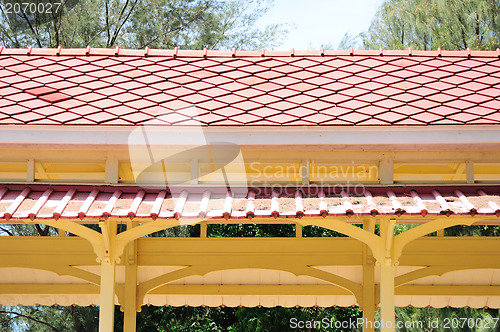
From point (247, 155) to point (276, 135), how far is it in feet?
1.32

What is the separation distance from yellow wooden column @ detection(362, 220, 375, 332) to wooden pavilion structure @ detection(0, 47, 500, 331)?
0.03 m

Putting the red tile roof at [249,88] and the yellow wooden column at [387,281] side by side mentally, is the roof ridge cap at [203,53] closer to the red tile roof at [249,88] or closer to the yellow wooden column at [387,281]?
the red tile roof at [249,88]

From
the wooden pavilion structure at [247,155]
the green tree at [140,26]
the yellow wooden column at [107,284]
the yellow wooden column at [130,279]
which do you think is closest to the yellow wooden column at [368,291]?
the wooden pavilion structure at [247,155]

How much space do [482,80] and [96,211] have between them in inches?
180

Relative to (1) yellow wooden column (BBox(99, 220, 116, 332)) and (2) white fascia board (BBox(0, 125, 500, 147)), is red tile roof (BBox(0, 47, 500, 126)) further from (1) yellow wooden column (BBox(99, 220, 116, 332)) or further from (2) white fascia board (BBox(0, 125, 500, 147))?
(1) yellow wooden column (BBox(99, 220, 116, 332))

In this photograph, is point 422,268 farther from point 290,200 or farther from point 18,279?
point 18,279

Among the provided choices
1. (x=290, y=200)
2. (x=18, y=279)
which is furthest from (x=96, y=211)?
(x=18, y=279)

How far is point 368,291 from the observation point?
8.34 meters

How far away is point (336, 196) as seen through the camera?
582 cm

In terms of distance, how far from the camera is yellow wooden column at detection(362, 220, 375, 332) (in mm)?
8289

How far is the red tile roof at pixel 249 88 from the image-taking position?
246 inches

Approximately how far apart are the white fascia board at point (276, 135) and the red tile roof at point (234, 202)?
0.45m

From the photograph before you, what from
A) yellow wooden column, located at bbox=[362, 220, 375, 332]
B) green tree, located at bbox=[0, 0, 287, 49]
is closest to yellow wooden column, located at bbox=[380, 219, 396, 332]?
yellow wooden column, located at bbox=[362, 220, 375, 332]

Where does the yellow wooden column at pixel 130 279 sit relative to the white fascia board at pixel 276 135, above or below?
below
